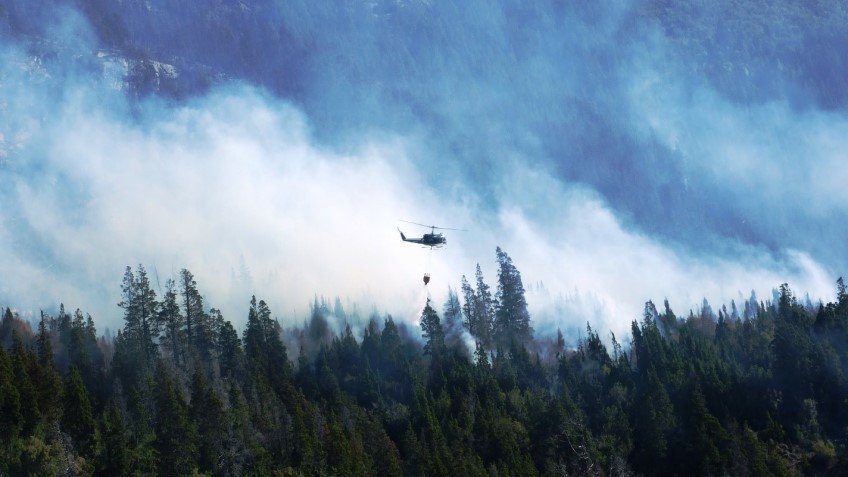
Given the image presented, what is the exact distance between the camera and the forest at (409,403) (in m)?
105

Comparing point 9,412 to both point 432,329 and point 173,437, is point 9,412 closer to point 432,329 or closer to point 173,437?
point 173,437

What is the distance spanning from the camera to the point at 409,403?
5694 inches

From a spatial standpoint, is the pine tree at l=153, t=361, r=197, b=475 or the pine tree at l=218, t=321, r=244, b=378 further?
the pine tree at l=218, t=321, r=244, b=378

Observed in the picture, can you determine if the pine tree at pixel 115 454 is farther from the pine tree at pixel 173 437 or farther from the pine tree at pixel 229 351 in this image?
the pine tree at pixel 229 351

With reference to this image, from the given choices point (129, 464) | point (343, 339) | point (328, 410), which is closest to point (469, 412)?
point (328, 410)

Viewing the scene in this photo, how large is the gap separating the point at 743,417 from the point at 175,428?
8661 cm

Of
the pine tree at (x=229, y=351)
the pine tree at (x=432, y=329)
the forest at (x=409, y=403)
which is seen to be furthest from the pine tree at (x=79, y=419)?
the pine tree at (x=432, y=329)

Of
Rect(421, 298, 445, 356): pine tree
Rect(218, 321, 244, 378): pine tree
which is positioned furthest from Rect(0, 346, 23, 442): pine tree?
Rect(421, 298, 445, 356): pine tree

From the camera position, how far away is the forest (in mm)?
105250

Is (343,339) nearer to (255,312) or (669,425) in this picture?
(255,312)

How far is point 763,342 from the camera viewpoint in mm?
169250

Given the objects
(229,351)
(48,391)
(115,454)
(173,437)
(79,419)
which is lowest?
(115,454)

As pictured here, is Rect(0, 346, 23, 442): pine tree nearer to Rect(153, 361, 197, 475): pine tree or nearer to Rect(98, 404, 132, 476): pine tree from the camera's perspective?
Rect(98, 404, 132, 476): pine tree

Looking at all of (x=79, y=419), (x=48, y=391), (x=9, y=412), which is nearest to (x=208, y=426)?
(x=79, y=419)
